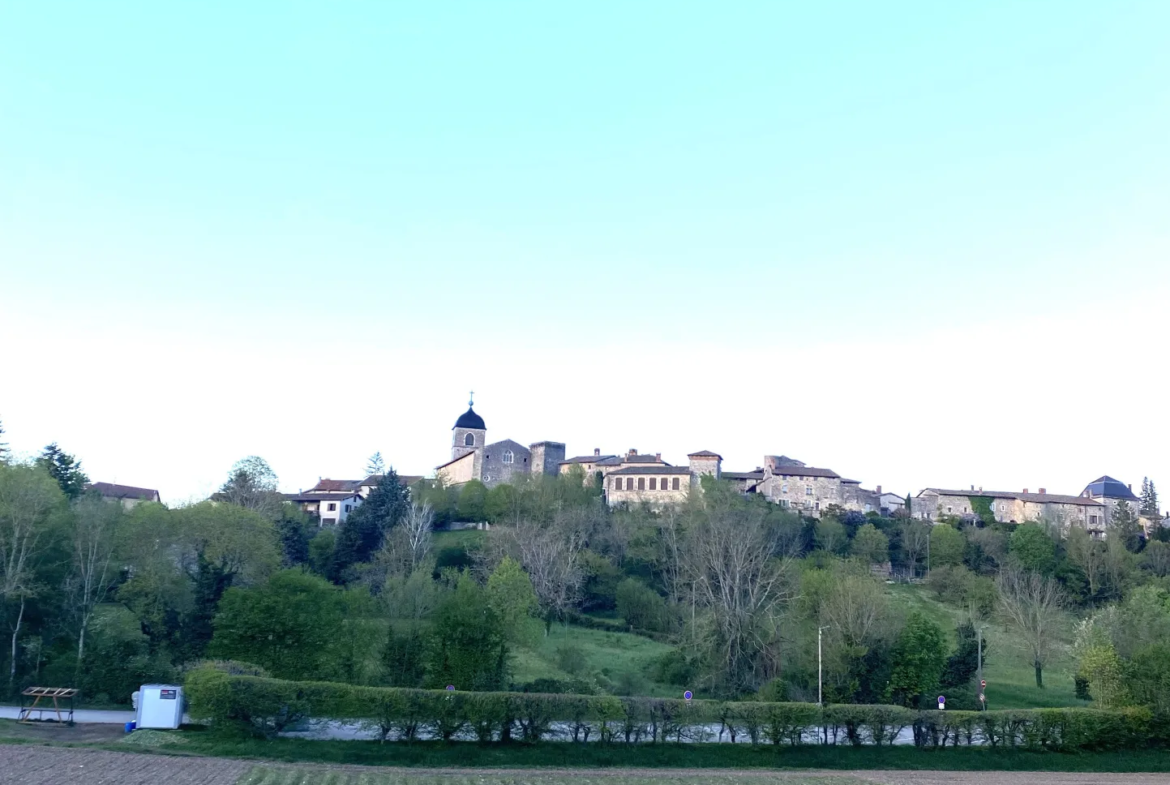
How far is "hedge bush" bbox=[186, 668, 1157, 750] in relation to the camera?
3038 cm

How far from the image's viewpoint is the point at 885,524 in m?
90.2

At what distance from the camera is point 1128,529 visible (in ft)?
288

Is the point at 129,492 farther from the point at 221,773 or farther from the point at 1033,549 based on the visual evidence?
the point at 1033,549

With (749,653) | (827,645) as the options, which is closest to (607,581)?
(749,653)

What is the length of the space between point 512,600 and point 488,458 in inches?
2158

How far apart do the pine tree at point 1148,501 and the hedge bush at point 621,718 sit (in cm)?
8352

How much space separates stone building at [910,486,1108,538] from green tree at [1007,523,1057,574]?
20440 mm

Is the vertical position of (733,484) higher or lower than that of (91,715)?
higher

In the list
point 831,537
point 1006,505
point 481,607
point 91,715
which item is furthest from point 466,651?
point 1006,505

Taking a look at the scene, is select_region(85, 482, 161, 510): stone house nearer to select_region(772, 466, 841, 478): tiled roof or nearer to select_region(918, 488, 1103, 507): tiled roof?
select_region(772, 466, 841, 478): tiled roof

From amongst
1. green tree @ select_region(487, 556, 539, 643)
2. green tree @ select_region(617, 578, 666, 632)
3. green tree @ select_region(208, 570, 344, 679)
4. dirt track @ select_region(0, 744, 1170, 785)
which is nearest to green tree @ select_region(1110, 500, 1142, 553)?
green tree @ select_region(617, 578, 666, 632)

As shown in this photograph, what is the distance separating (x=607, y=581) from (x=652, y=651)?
12.7 meters

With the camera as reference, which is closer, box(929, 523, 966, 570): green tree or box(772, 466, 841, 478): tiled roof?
box(929, 523, 966, 570): green tree

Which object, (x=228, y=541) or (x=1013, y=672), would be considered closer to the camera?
(x=228, y=541)
